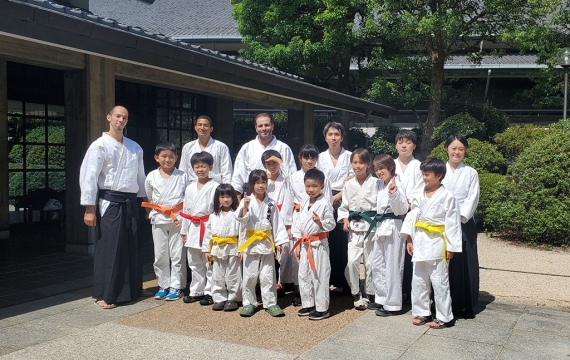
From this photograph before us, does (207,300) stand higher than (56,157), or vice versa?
(56,157)

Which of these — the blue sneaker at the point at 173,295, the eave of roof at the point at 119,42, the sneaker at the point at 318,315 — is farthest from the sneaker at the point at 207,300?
the eave of roof at the point at 119,42

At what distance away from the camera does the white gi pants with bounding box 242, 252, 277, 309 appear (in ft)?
17.1

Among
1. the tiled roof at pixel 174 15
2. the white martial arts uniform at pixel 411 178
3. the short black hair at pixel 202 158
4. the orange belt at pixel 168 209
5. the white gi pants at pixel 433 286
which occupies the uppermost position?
the tiled roof at pixel 174 15

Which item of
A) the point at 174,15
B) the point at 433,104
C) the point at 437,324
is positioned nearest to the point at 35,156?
the point at 437,324

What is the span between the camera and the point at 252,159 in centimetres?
597

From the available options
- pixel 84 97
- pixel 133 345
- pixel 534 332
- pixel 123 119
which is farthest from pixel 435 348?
pixel 84 97

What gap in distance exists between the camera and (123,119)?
5441 mm

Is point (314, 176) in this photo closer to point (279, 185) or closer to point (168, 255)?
point (279, 185)

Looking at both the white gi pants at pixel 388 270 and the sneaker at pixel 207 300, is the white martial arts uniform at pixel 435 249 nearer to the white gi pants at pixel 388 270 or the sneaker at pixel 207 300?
the white gi pants at pixel 388 270

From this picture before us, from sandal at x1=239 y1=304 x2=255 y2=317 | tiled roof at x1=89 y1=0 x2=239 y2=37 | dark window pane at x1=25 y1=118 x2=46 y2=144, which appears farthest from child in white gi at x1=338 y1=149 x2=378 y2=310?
tiled roof at x1=89 y1=0 x2=239 y2=37

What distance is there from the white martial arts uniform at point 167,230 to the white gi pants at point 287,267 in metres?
0.99

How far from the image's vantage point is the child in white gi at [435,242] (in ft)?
15.8

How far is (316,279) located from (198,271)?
123cm

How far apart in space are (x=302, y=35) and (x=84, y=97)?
8512 mm
